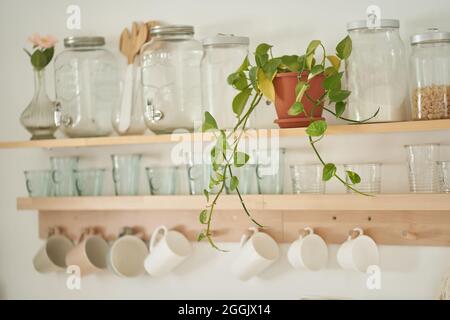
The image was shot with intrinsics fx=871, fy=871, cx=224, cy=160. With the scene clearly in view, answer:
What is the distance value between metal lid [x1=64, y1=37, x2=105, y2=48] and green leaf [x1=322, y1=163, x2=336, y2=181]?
2.72 ft

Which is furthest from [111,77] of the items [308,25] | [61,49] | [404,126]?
[404,126]

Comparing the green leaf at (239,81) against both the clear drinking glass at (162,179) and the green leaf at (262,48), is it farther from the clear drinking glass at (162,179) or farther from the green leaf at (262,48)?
the clear drinking glass at (162,179)

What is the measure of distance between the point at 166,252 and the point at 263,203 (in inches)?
13.2

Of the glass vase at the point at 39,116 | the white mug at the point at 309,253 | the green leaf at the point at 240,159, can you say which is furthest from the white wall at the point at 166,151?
the green leaf at the point at 240,159

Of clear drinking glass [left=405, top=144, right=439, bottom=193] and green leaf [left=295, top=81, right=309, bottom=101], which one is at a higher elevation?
green leaf [left=295, top=81, right=309, bottom=101]

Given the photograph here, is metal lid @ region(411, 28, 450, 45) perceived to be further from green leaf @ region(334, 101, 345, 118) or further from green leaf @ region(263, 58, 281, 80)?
green leaf @ region(263, 58, 281, 80)

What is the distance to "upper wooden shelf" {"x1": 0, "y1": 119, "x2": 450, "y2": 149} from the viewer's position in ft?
7.11

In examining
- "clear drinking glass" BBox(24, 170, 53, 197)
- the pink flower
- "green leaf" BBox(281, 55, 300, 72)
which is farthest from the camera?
"clear drinking glass" BBox(24, 170, 53, 197)

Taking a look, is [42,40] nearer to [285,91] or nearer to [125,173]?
[125,173]

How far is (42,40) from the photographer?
2.58 metres

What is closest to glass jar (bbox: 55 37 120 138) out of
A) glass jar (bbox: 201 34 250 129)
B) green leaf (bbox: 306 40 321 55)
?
glass jar (bbox: 201 34 250 129)

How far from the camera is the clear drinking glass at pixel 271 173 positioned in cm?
243

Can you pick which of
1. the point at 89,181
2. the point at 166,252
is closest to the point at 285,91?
the point at 166,252

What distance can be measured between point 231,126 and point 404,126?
48 centimetres
